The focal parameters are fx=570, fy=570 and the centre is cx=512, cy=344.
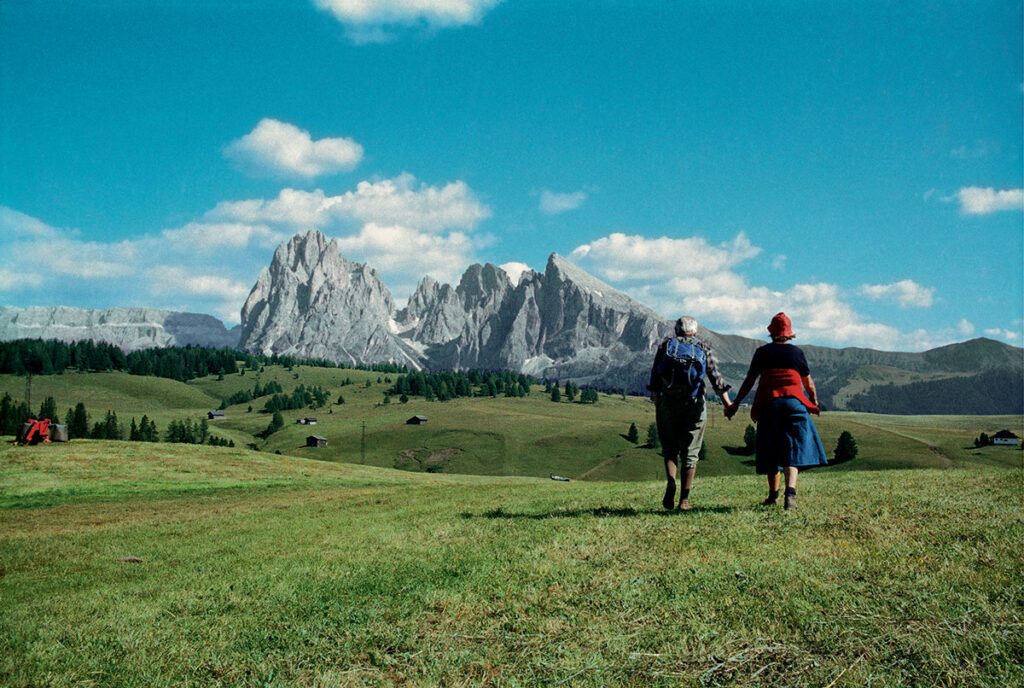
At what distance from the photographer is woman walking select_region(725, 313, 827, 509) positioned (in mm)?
11484

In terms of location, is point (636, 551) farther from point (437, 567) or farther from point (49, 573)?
point (49, 573)

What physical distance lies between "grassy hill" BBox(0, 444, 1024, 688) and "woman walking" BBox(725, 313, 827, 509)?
2.82ft

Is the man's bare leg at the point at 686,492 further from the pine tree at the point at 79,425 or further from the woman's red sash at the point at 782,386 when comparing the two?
the pine tree at the point at 79,425

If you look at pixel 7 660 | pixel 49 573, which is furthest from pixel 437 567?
pixel 49 573

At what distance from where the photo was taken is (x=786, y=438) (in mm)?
11594

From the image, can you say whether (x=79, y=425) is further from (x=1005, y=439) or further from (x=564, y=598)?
(x=1005, y=439)

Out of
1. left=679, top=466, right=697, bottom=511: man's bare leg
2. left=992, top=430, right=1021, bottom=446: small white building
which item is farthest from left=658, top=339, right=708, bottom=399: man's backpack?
left=992, top=430, right=1021, bottom=446: small white building

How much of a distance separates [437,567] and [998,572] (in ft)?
22.7

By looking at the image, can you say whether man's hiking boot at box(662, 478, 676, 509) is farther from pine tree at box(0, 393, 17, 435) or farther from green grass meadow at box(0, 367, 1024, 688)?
pine tree at box(0, 393, 17, 435)

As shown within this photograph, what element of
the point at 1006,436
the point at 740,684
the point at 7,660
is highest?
the point at 740,684

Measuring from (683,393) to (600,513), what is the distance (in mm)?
3168

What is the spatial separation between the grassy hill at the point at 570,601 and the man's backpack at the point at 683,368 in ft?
8.45

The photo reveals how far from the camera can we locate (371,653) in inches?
211

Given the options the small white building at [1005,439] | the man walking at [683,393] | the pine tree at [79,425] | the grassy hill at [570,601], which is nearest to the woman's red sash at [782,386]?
the man walking at [683,393]
